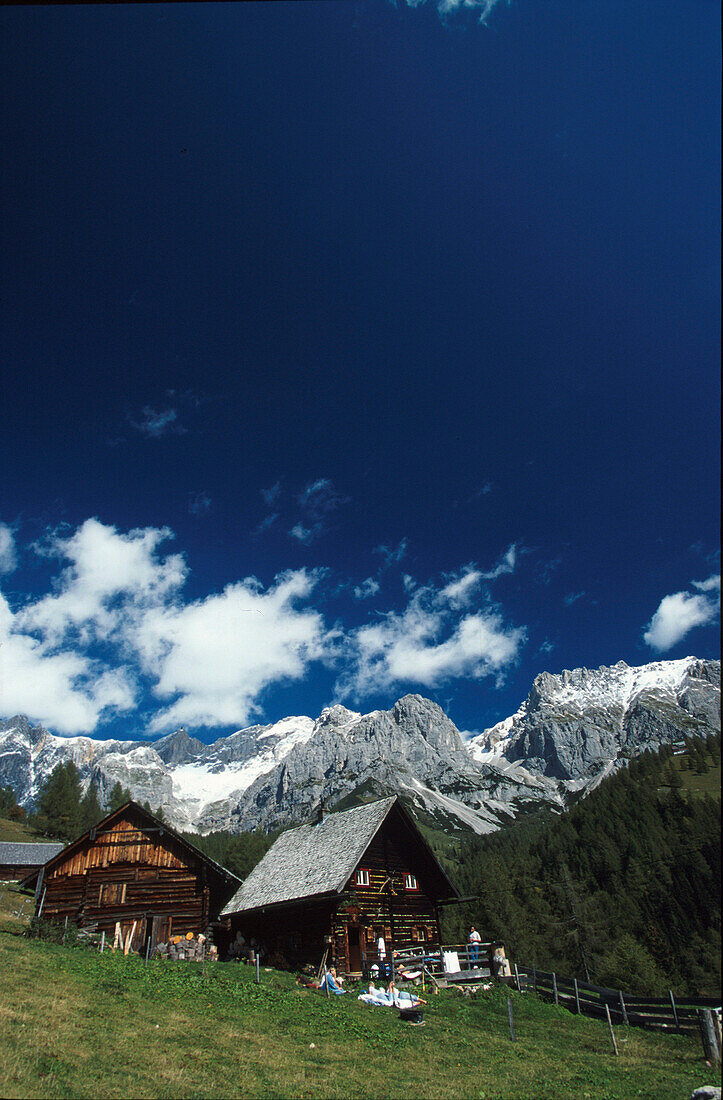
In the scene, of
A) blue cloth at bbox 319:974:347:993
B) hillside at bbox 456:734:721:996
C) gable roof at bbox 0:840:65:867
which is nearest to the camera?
hillside at bbox 456:734:721:996

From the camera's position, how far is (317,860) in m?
31.8

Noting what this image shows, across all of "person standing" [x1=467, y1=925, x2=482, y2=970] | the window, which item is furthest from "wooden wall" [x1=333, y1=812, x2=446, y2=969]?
the window

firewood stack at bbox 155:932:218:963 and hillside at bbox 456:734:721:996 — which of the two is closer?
hillside at bbox 456:734:721:996

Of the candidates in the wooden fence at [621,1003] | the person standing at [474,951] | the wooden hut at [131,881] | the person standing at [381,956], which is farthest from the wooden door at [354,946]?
the wooden hut at [131,881]

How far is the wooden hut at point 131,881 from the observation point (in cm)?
3231

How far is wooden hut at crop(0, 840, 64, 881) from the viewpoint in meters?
57.8

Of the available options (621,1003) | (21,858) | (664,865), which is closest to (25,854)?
(21,858)

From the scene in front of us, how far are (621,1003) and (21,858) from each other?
71.1 m

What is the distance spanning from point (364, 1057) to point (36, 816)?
94834 mm

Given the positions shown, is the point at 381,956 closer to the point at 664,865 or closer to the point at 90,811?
the point at 664,865

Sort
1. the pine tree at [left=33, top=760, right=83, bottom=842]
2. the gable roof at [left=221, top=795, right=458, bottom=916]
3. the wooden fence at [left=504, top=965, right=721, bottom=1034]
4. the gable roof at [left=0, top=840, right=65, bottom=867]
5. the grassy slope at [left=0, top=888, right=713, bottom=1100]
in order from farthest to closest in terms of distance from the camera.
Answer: the pine tree at [left=33, top=760, right=83, bottom=842] → the gable roof at [left=0, top=840, right=65, bottom=867] → the gable roof at [left=221, top=795, right=458, bottom=916] → the grassy slope at [left=0, top=888, right=713, bottom=1100] → the wooden fence at [left=504, top=965, right=721, bottom=1034]

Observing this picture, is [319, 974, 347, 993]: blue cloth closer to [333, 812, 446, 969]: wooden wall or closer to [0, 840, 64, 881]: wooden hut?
[333, 812, 446, 969]: wooden wall

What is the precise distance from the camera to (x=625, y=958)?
8.40 meters

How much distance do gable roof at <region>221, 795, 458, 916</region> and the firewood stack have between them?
2153 mm
